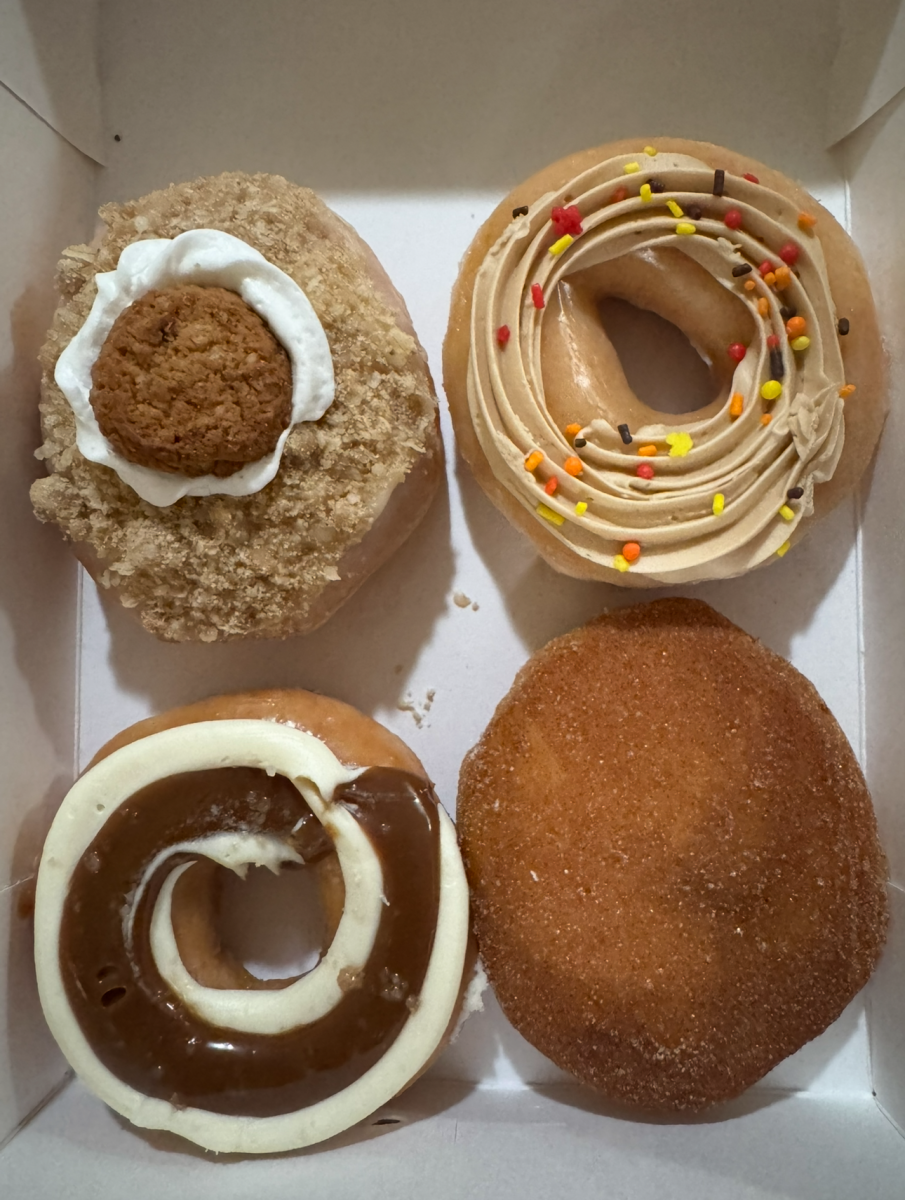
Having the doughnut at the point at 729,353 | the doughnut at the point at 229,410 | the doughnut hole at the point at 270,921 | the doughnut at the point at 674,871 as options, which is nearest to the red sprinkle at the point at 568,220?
the doughnut at the point at 729,353

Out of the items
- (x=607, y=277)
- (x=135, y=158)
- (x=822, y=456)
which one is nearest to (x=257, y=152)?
(x=135, y=158)

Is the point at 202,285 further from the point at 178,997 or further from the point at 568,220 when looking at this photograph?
the point at 178,997

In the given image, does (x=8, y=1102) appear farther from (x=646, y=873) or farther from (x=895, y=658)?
(x=895, y=658)

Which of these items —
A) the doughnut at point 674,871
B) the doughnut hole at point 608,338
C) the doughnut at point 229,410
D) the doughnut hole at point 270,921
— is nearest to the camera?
the doughnut at point 229,410

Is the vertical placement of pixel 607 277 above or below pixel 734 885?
above

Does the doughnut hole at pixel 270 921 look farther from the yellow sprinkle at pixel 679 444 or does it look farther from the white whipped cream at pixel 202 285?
the yellow sprinkle at pixel 679 444

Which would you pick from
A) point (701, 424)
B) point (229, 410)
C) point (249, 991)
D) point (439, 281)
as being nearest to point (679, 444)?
point (701, 424)

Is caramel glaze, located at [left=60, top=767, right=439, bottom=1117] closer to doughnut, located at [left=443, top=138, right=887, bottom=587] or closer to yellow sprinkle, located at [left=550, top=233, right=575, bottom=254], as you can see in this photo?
doughnut, located at [left=443, top=138, right=887, bottom=587]
